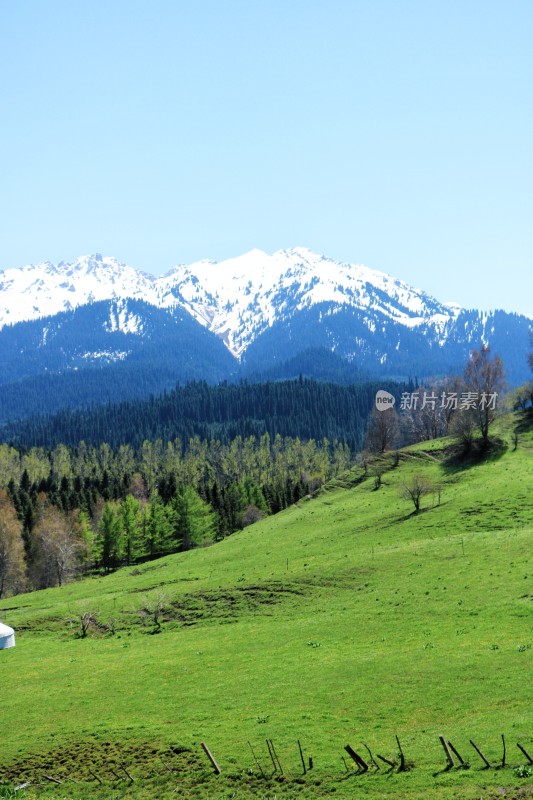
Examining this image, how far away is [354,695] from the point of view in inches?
1357

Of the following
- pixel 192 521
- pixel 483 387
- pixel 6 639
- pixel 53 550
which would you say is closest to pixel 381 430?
pixel 483 387

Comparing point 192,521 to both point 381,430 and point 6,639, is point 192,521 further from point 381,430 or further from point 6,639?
point 6,639

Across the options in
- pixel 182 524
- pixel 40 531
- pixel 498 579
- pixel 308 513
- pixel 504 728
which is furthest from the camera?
pixel 182 524

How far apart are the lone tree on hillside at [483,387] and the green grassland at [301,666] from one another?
1838 centimetres

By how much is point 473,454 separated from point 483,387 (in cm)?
1147

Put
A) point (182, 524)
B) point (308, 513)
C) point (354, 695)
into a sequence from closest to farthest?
point (354, 695), point (308, 513), point (182, 524)

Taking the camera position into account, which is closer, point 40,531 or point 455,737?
point 455,737

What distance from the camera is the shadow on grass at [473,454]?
318 ft

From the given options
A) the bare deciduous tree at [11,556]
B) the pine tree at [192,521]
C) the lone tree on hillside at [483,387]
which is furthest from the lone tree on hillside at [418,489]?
the bare deciduous tree at [11,556]

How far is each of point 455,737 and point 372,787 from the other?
15.0 feet

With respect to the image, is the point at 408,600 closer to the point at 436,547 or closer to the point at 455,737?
the point at 436,547

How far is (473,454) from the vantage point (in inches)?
3917

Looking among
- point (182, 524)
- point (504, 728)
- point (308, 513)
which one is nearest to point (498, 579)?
point (504, 728)

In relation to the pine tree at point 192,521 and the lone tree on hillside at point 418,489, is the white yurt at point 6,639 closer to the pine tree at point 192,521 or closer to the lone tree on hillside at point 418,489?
the lone tree on hillside at point 418,489
